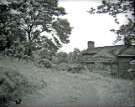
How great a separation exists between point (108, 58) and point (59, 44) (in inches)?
99.0

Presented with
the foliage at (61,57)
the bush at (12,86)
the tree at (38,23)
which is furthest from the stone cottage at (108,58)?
the bush at (12,86)

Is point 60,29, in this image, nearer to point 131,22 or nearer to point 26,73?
point 26,73

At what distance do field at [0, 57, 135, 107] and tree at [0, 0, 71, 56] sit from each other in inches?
13.7

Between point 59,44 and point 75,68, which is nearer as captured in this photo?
point 59,44

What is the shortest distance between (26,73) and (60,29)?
92 centimetres

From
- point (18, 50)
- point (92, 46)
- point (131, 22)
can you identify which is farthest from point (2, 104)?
point (131, 22)

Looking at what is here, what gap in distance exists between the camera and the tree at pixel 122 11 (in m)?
2.81

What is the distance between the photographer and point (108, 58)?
16.6 ft

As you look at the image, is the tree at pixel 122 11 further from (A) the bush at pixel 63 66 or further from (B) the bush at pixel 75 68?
(A) the bush at pixel 63 66

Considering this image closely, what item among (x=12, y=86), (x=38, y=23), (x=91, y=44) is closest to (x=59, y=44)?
(x=38, y=23)

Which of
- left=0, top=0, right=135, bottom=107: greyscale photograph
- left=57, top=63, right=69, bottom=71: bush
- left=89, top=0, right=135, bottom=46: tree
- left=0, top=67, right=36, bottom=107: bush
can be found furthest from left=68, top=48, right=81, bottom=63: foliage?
left=0, top=67, right=36, bottom=107: bush

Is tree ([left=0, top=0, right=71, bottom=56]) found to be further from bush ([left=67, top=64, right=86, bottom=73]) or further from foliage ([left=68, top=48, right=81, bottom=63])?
bush ([left=67, top=64, right=86, bottom=73])

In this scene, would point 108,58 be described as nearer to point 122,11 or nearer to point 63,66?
point 122,11

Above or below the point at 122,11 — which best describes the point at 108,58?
below
